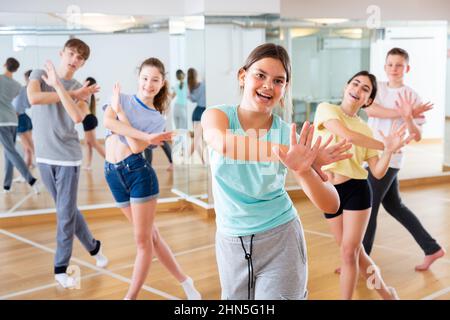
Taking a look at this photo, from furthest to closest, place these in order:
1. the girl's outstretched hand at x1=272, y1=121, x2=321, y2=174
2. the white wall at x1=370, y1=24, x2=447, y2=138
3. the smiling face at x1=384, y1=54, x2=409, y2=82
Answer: the white wall at x1=370, y1=24, x2=447, y2=138, the smiling face at x1=384, y1=54, x2=409, y2=82, the girl's outstretched hand at x1=272, y1=121, x2=321, y2=174

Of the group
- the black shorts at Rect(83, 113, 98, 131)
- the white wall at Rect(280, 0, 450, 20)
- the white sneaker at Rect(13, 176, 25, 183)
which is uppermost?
the white wall at Rect(280, 0, 450, 20)

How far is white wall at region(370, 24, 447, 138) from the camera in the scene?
5.01 metres

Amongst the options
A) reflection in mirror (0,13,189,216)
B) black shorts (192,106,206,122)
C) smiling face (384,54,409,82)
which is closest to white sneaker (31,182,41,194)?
reflection in mirror (0,13,189,216)

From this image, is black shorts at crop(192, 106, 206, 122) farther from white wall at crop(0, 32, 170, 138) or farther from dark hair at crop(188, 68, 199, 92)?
white wall at crop(0, 32, 170, 138)

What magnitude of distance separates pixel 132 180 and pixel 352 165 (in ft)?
2.61

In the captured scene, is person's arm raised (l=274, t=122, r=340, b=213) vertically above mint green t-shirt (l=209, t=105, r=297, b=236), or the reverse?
person's arm raised (l=274, t=122, r=340, b=213)

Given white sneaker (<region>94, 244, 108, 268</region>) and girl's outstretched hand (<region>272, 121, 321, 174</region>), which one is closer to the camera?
girl's outstretched hand (<region>272, 121, 321, 174</region>)

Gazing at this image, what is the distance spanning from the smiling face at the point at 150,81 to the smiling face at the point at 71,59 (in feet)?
1.60

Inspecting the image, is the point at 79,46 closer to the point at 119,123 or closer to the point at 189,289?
the point at 119,123

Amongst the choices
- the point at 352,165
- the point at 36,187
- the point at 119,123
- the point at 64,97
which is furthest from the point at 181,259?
the point at 36,187

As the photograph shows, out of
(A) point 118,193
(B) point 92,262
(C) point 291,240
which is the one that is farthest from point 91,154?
(C) point 291,240

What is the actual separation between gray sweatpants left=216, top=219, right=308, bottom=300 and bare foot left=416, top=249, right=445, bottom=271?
1671 mm

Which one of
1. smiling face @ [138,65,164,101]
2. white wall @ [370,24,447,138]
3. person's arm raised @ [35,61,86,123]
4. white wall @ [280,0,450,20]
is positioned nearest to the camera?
smiling face @ [138,65,164,101]

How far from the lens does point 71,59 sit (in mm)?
2174
